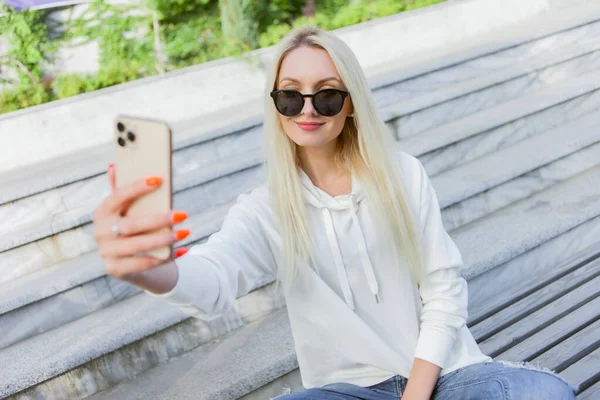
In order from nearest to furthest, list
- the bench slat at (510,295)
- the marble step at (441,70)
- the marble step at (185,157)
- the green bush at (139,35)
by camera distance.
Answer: the bench slat at (510,295) < the marble step at (185,157) < the marble step at (441,70) < the green bush at (139,35)

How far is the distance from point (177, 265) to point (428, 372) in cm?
71

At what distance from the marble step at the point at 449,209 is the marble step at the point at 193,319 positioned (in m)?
0.05

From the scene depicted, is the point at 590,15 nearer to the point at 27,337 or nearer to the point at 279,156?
the point at 279,156

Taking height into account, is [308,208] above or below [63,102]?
below

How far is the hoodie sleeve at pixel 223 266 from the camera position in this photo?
126 cm

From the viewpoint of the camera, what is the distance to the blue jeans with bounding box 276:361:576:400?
1.42 meters

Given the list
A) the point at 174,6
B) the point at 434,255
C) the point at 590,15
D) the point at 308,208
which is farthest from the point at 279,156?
the point at 174,6

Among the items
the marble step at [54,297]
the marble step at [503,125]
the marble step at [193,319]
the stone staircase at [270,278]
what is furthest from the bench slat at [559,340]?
the marble step at [54,297]

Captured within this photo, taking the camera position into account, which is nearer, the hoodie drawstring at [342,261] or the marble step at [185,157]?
the hoodie drawstring at [342,261]

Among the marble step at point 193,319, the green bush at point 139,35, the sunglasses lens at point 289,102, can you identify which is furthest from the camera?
the green bush at point 139,35

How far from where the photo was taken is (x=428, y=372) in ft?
5.19

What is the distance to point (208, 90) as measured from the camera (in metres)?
5.51

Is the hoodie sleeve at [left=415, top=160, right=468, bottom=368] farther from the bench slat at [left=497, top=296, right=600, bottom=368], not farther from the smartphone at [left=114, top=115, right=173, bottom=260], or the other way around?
the smartphone at [left=114, top=115, right=173, bottom=260]

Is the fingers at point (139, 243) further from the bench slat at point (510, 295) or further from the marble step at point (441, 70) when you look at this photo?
the marble step at point (441, 70)
